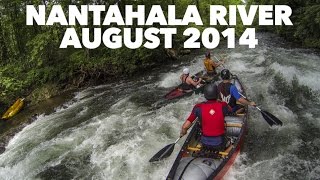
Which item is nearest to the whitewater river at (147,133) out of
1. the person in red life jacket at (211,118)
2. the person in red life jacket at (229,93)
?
the person in red life jacket at (211,118)

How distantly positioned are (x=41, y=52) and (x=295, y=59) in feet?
42.3

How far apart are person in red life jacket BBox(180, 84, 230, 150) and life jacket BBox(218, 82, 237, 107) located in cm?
187

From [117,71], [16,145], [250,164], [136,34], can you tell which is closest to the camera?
[250,164]

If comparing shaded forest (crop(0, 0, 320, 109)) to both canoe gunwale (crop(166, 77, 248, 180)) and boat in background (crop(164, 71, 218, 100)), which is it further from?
canoe gunwale (crop(166, 77, 248, 180))

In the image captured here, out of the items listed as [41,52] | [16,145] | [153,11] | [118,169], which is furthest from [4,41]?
[118,169]

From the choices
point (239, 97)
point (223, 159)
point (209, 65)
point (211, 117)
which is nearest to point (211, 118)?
point (211, 117)

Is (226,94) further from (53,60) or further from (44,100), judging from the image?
(53,60)

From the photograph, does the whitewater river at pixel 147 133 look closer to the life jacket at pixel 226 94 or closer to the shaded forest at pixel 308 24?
the life jacket at pixel 226 94

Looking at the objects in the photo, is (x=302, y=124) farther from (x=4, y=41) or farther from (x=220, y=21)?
(x=220, y=21)

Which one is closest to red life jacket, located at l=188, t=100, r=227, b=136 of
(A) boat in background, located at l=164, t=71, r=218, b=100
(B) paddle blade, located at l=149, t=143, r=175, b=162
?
(B) paddle blade, located at l=149, t=143, r=175, b=162

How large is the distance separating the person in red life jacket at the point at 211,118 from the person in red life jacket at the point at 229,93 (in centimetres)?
143

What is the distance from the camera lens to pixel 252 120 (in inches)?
416

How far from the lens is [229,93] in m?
8.92

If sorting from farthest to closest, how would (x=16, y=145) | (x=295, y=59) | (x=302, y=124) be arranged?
(x=295, y=59) → (x=16, y=145) → (x=302, y=124)
